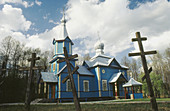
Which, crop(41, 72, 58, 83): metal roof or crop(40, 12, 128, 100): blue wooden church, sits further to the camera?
crop(40, 12, 128, 100): blue wooden church

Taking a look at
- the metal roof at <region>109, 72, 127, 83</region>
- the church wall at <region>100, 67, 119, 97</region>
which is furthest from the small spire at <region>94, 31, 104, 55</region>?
the metal roof at <region>109, 72, 127, 83</region>

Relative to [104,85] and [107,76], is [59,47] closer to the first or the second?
[107,76]

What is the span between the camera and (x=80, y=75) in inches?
774

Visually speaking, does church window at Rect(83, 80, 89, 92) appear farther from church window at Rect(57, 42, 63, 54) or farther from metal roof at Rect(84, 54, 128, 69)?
church window at Rect(57, 42, 63, 54)

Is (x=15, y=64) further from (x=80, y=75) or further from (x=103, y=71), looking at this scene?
(x=103, y=71)

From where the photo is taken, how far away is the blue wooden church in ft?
59.7

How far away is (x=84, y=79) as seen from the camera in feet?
66.1

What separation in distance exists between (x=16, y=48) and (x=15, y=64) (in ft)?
10.2

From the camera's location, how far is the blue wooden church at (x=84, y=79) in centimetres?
1819

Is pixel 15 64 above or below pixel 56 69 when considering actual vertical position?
above

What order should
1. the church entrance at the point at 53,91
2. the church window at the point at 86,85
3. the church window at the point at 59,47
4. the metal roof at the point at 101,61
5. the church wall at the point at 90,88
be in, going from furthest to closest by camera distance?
the metal roof at the point at 101,61, the church window at the point at 59,47, the church window at the point at 86,85, the church wall at the point at 90,88, the church entrance at the point at 53,91

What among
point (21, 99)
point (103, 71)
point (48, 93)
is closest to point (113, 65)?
point (103, 71)

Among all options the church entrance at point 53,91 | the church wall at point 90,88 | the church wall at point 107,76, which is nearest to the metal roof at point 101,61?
the church wall at point 107,76

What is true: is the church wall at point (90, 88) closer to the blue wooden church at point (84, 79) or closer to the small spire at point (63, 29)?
the blue wooden church at point (84, 79)
